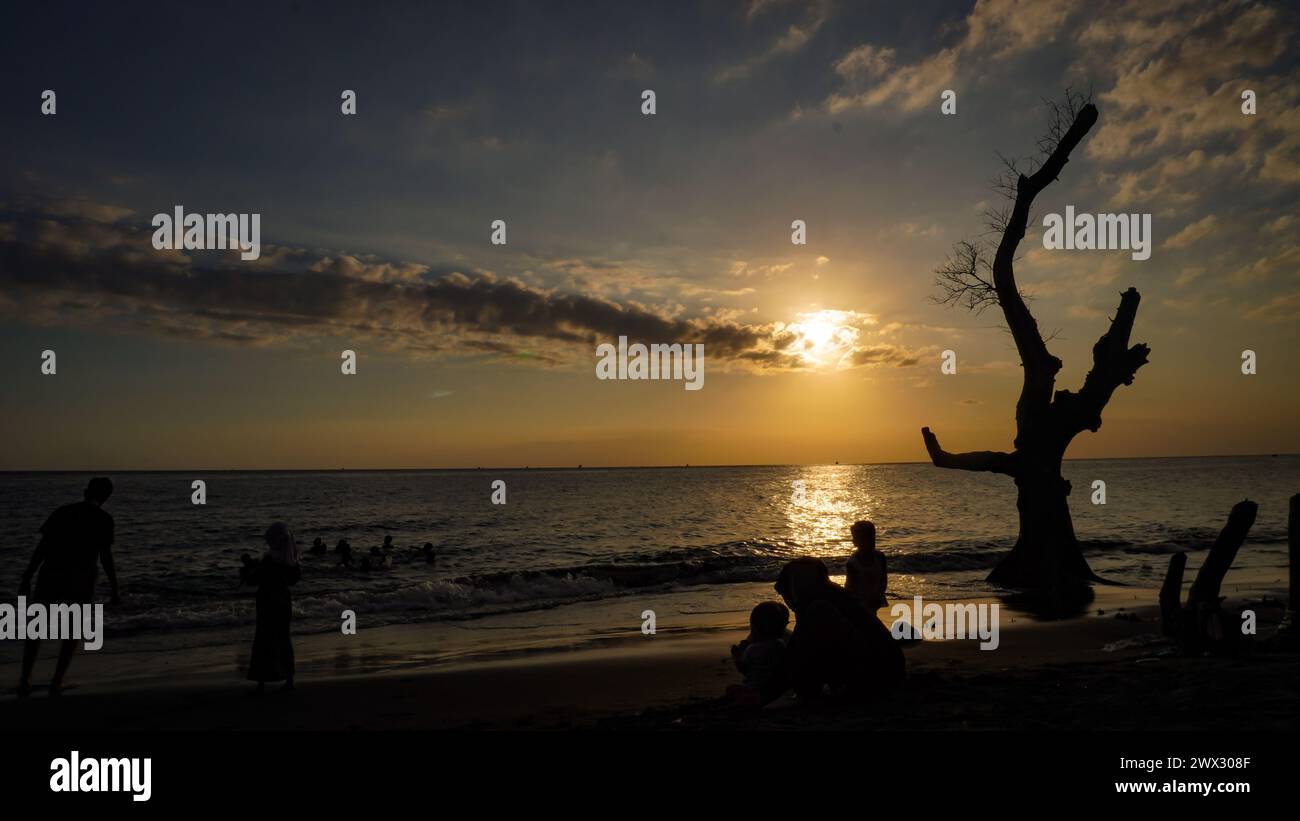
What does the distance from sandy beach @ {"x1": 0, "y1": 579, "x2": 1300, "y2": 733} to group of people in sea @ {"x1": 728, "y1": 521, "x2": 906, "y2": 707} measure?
0.25m

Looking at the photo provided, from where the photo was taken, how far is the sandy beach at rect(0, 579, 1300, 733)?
244 inches

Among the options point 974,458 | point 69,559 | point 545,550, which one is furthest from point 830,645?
point 545,550

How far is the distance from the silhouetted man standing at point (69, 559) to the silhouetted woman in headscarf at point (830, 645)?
27.8ft

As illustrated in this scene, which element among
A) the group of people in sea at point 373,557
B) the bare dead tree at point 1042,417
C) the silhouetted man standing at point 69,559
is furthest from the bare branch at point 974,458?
the group of people in sea at point 373,557

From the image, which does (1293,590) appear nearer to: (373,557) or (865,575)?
(865,575)

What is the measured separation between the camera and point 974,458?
1803 centimetres

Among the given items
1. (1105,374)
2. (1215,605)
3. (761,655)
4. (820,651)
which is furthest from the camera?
(1105,374)

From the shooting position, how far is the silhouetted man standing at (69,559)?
9.56 meters

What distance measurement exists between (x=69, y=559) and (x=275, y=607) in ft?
9.17

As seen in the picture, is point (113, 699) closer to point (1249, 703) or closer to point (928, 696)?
point (928, 696)

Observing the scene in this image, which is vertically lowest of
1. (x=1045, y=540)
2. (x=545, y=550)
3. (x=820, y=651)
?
(x=545, y=550)
